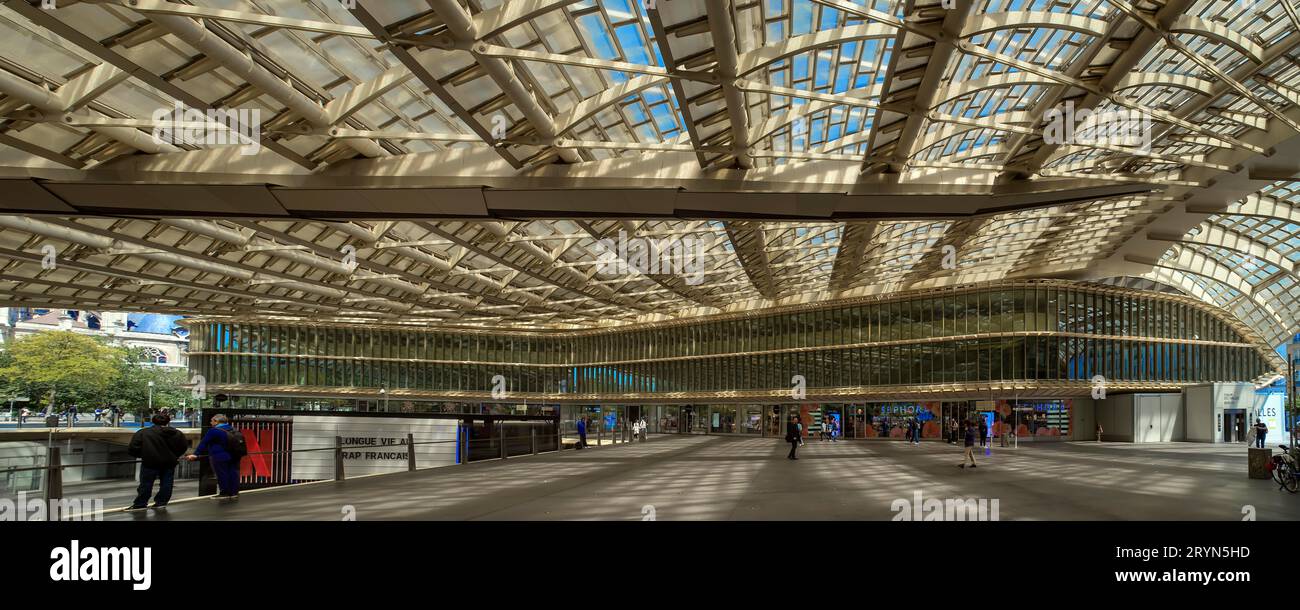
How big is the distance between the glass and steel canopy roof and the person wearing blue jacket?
5.16 meters

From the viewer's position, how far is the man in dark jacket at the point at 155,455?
40.5 ft

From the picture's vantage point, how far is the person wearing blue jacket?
13508mm

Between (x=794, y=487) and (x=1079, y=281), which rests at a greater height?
(x=1079, y=281)

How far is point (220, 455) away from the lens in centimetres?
1365

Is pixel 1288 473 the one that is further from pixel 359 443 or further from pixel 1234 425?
pixel 1234 425

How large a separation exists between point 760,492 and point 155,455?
1032cm

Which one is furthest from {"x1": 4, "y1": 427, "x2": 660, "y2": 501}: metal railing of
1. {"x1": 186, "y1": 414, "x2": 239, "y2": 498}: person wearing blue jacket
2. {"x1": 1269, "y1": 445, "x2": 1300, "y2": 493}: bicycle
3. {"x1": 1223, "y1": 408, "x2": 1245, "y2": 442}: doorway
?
{"x1": 1223, "y1": 408, "x2": 1245, "y2": 442}: doorway

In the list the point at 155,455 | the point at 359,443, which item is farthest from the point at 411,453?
the point at 155,455

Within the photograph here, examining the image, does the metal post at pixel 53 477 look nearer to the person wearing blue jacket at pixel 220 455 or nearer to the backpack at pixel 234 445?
the person wearing blue jacket at pixel 220 455

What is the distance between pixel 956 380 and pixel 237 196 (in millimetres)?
40547

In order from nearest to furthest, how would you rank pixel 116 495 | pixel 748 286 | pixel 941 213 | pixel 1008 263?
pixel 116 495 < pixel 941 213 < pixel 1008 263 < pixel 748 286
